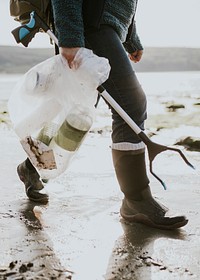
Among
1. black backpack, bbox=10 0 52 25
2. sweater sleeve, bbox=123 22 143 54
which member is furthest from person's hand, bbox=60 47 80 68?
sweater sleeve, bbox=123 22 143 54

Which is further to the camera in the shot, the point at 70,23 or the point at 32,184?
the point at 32,184

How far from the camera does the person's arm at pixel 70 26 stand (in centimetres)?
288

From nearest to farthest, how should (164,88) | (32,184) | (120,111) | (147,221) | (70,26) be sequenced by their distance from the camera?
(70,26) → (120,111) → (147,221) → (32,184) → (164,88)

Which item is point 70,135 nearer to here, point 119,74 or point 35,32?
point 119,74

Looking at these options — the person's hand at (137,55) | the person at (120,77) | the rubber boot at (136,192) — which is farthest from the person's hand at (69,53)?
the person's hand at (137,55)

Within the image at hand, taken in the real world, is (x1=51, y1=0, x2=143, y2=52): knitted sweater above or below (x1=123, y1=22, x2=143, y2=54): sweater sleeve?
above

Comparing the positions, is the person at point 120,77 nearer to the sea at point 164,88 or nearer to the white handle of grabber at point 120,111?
the white handle of grabber at point 120,111

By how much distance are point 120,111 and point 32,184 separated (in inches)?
37.9

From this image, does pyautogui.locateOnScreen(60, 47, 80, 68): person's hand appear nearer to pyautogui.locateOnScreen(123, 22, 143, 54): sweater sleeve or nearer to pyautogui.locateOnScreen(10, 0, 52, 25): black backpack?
pyautogui.locateOnScreen(10, 0, 52, 25): black backpack

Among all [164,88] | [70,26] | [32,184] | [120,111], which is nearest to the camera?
[70,26]

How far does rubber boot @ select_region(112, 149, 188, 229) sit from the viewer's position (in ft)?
10.3

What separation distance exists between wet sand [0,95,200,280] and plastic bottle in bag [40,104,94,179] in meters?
0.35

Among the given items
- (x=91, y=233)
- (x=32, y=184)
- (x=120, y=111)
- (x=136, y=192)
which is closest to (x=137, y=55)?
(x=120, y=111)

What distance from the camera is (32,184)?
3.63m
